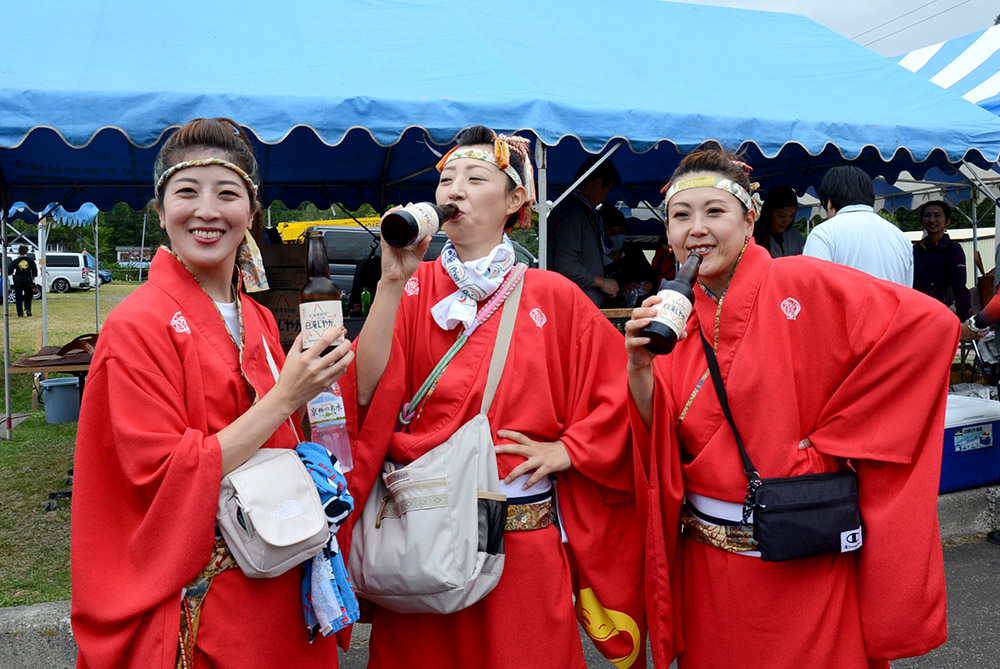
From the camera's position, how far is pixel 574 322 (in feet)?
7.11

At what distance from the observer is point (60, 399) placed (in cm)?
780

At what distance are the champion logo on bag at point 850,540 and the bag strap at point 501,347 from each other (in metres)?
0.91

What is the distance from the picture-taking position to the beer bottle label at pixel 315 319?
1.64 m

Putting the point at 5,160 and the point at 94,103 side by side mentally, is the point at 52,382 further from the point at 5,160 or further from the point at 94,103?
the point at 94,103

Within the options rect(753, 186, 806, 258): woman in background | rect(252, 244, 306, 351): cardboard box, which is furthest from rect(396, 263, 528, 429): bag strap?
rect(753, 186, 806, 258): woman in background

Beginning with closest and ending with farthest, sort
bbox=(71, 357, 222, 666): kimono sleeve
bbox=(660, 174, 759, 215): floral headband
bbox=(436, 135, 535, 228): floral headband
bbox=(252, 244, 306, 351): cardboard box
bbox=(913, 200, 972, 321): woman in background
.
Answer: bbox=(71, 357, 222, 666): kimono sleeve
bbox=(660, 174, 759, 215): floral headband
bbox=(436, 135, 535, 228): floral headband
bbox=(252, 244, 306, 351): cardboard box
bbox=(913, 200, 972, 321): woman in background

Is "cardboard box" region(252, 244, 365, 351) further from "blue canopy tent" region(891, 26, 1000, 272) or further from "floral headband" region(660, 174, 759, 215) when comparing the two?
"blue canopy tent" region(891, 26, 1000, 272)

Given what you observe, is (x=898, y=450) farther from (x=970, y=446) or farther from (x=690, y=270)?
(x=970, y=446)

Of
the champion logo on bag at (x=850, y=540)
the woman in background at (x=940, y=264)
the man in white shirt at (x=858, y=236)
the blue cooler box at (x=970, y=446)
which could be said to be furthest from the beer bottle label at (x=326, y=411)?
the woman in background at (x=940, y=264)

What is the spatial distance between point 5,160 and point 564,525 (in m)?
6.22

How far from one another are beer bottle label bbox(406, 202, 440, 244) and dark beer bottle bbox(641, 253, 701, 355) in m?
0.57

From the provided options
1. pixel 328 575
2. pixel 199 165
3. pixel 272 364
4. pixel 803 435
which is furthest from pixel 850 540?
pixel 199 165

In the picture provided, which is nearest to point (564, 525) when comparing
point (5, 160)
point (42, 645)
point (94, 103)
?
point (42, 645)

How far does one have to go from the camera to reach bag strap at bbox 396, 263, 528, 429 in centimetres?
203
